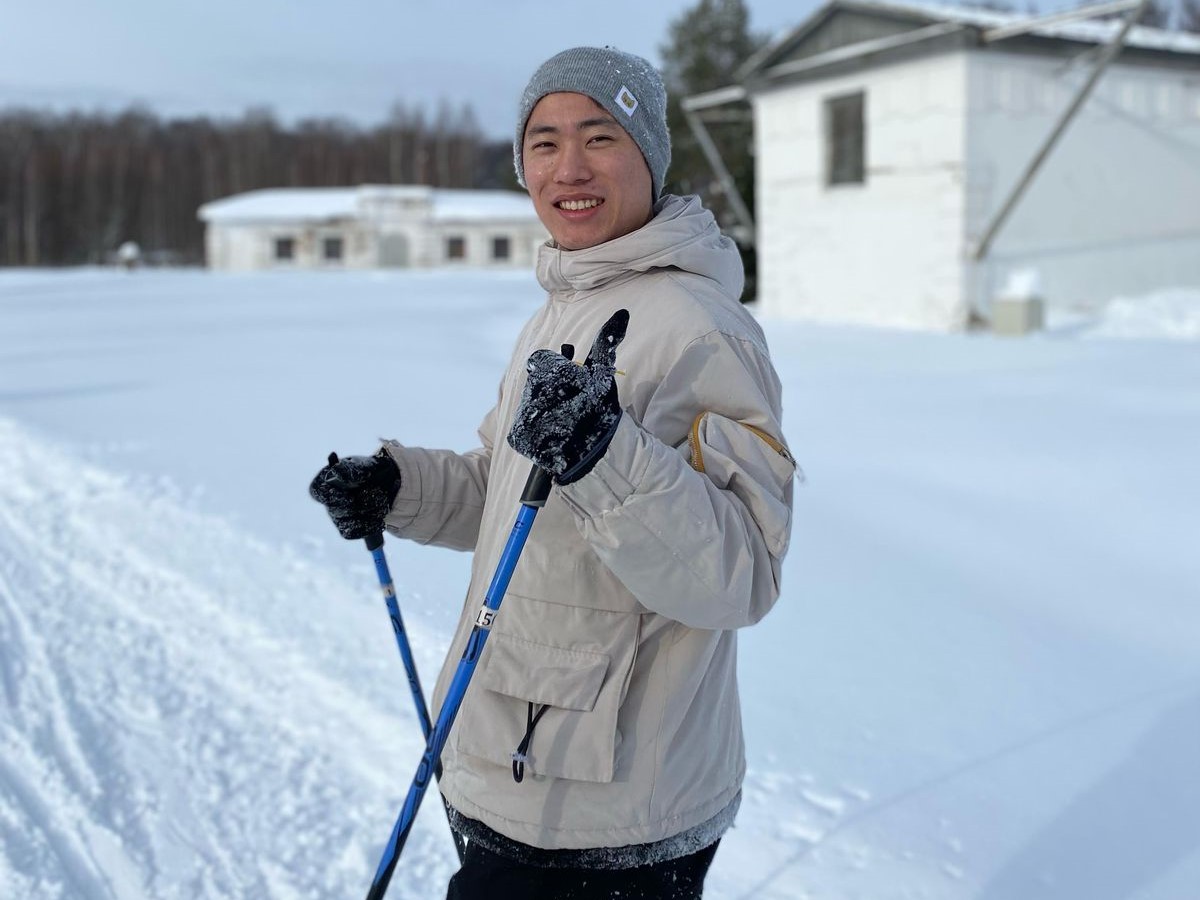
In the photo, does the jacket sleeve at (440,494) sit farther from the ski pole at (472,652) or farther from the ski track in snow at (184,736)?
the ski track in snow at (184,736)

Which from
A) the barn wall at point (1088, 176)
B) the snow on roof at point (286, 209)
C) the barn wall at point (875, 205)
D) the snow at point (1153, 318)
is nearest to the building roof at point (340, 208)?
the snow on roof at point (286, 209)

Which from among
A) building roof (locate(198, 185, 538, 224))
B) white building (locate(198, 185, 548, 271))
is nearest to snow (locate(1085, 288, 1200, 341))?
white building (locate(198, 185, 548, 271))

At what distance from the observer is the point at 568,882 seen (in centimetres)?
148

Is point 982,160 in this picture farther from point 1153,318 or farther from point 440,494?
point 440,494

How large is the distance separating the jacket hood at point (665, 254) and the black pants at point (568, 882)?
0.78 metres

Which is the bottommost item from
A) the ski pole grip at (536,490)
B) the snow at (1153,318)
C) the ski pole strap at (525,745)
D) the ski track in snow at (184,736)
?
A: the ski track in snow at (184,736)

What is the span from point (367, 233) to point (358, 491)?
38210 millimetres

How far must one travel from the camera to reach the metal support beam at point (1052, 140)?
11641 millimetres

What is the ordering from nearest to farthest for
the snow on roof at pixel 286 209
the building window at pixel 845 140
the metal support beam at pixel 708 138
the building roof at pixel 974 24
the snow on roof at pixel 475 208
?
the building roof at pixel 974 24 < the building window at pixel 845 140 < the metal support beam at pixel 708 138 < the snow on roof at pixel 286 209 < the snow on roof at pixel 475 208

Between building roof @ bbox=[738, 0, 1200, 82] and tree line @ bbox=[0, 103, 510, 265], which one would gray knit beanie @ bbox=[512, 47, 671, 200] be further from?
tree line @ bbox=[0, 103, 510, 265]

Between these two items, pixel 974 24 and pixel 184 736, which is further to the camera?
pixel 974 24

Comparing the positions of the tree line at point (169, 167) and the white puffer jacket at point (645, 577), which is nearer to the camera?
the white puffer jacket at point (645, 577)

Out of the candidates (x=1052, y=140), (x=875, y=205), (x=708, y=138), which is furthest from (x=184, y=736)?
(x=708, y=138)

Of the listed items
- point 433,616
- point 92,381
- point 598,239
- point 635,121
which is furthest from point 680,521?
point 92,381
